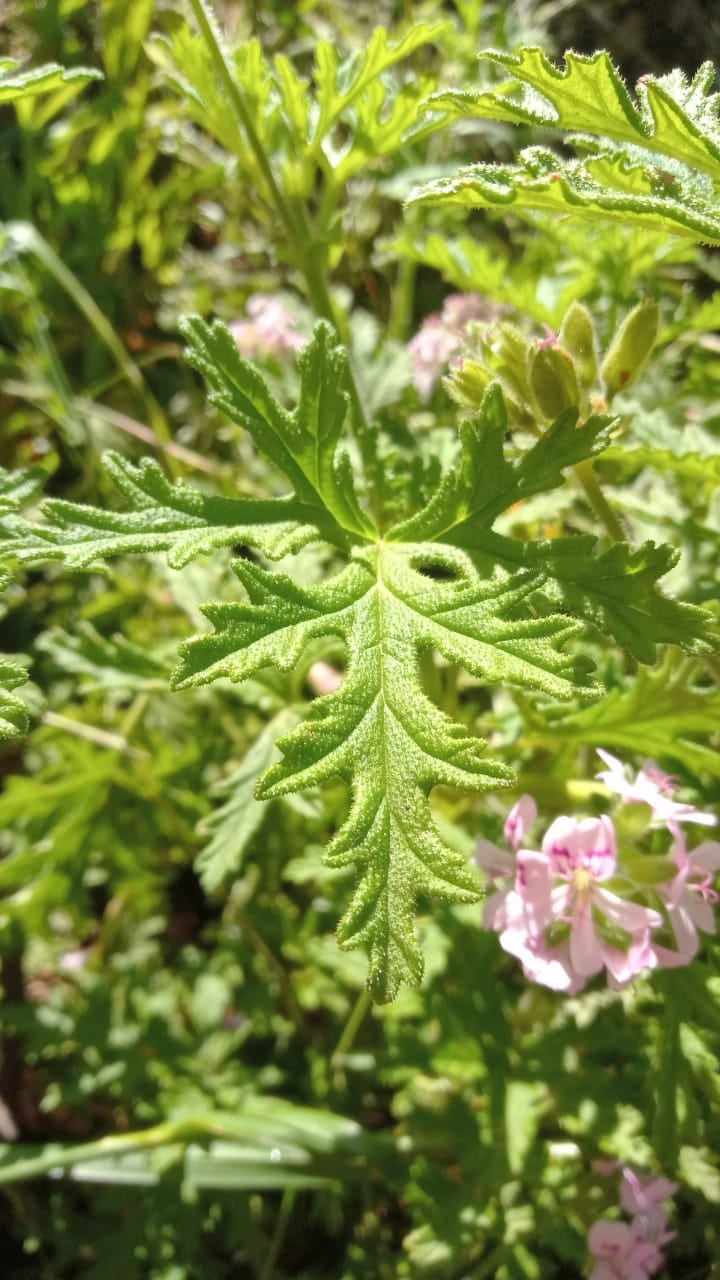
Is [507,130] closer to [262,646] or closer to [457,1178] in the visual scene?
[262,646]

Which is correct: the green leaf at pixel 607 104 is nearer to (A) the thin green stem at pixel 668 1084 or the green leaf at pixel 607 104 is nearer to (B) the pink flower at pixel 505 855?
(B) the pink flower at pixel 505 855

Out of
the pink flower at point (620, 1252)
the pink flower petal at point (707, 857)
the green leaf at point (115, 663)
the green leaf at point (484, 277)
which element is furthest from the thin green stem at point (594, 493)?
the pink flower at point (620, 1252)

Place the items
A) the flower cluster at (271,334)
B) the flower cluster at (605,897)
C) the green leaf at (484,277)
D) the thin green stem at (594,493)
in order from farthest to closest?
the flower cluster at (271,334) → the green leaf at (484,277) → the thin green stem at (594,493) → the flower cluster at (605,897)

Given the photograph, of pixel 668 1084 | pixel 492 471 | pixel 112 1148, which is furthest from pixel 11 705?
pixel 112 1148

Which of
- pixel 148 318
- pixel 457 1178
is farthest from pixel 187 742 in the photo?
pixel 148 318

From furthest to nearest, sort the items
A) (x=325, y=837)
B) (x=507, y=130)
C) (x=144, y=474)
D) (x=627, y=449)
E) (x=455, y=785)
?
(x=507, y=130) → (x=325, y=837) → (x=627, y=449) → (x=144, y=474) → (x=455, y=785)

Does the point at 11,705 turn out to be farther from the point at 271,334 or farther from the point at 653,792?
the point at 271,334

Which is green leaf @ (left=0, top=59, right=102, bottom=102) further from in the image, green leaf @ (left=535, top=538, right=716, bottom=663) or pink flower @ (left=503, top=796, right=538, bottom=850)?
pink flower @ (left=503, top=796, right=538, bottom=850)
